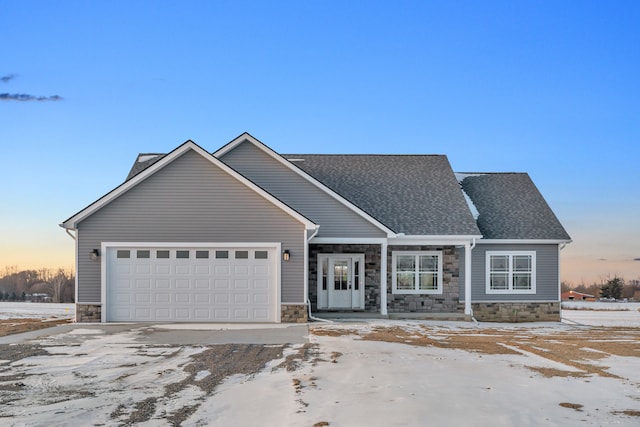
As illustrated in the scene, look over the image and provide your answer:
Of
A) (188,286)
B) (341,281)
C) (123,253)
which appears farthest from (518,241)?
(123,253)

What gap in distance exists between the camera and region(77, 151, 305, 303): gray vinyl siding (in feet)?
63.1

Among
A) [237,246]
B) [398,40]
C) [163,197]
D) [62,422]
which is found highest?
[398,40]

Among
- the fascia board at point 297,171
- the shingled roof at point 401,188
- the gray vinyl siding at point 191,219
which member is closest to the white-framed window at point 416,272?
the shingled roof at point 401,188

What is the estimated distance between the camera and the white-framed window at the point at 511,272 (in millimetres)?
23531

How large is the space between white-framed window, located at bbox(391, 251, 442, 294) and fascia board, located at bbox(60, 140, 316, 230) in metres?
5.16

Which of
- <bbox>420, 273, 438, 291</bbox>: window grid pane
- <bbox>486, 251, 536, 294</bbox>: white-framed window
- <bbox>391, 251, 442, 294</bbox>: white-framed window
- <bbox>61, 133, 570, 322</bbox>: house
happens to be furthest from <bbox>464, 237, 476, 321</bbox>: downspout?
<bbox>486, 251, 536, 294</bbox>: white-framed window

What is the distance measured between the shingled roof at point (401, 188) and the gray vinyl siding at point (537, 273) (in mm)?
1636

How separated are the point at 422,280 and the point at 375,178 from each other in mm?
4673

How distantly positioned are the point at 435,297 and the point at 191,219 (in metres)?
9.18

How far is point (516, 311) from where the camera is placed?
23516mm

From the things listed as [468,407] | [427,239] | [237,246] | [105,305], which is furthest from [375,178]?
[468,407]

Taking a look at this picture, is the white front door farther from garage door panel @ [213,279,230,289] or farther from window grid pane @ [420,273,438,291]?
garage door panel @ [213,279,230,289]

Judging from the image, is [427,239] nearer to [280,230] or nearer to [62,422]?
[280,230]

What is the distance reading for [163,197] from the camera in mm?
19375
